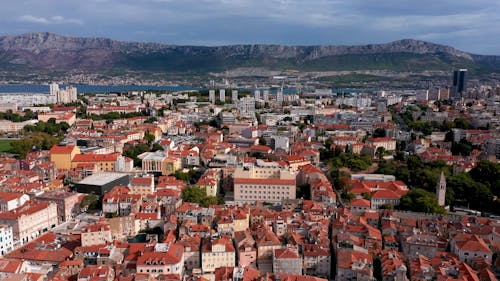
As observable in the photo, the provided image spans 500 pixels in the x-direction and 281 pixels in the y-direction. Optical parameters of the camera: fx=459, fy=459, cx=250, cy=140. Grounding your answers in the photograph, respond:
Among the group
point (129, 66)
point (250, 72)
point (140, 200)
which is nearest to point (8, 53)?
point (129, 66)

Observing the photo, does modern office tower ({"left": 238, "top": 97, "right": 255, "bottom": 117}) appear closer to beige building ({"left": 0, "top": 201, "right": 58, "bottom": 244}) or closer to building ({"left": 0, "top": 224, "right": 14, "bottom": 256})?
beige building ({"left": 0, "top": 201, "right": 58, "bottom": 244})

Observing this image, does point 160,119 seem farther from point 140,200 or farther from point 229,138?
point 140,200

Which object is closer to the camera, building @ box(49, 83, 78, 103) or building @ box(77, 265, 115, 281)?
building @ box(77, 265, 115, 281)

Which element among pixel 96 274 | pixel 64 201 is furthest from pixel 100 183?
pixel 96 274

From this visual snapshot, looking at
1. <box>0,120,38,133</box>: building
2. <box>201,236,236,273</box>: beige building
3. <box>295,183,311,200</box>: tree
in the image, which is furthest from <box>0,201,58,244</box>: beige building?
<box>0,120,38,133</box>: building

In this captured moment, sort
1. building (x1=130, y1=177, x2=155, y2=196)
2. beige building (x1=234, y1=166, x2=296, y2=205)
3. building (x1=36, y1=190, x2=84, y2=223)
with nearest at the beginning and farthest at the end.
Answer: building (x1=36, y1=190, x2=84, y2=223), building (x1=130, y1=177, x2=155, y2=196), beige building (x1=234, y1=166, x2=296, y2=205)
